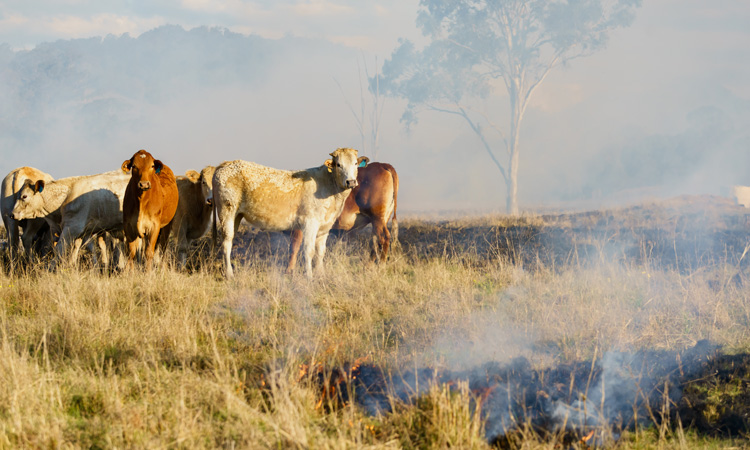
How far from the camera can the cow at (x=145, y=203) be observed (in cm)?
919

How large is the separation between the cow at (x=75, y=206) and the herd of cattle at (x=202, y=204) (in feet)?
0.05

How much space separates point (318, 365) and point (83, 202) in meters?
7.09

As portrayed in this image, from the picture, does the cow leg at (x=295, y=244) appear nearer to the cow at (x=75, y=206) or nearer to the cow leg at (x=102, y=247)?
the cow at (x=75, y=206)

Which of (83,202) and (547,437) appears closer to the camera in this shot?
(547,437)

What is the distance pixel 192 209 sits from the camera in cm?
1162

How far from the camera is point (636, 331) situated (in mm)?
6961

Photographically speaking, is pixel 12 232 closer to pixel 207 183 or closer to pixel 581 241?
pixel 207 183

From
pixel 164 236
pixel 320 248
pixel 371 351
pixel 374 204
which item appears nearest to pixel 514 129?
pixel 374 204

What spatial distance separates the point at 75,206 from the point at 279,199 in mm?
3432

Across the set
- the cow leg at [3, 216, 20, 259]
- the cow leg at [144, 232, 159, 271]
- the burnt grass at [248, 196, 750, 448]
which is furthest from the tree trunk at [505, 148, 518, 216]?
the burnt grass at [248, 196, 750, 448]


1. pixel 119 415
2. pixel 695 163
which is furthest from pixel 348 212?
pixel 695 163

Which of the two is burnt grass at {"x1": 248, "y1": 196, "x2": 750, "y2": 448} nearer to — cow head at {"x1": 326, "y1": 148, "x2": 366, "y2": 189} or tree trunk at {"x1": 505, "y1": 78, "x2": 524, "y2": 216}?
cow head at {"x1": 326, "y1": 148, "x2": 366, "y2": 189}

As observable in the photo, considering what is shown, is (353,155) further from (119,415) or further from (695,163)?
(695,163)

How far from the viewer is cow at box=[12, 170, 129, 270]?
34.3 ft
